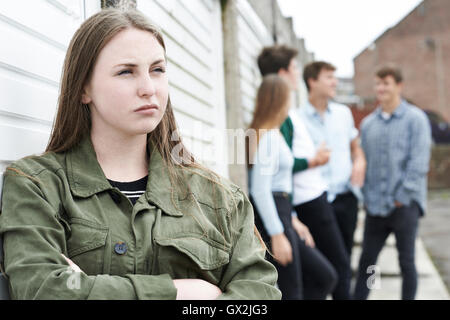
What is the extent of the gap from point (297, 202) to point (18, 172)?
9.88 ft

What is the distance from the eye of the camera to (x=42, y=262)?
1539 mm

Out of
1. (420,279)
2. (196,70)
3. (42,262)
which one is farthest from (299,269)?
(420,279)

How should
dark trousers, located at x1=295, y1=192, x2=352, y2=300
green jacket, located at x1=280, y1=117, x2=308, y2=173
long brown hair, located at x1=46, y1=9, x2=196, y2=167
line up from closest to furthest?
1. long brown hair, located at x1=46, y1=9, x2=196, y2=167
2. green jacket, located at x1=280, y1=117, x2=308, y2=173
3. dark trousers, located at x1=295, y1=192, x2=352, y2=300

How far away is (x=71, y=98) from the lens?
6.15 ft

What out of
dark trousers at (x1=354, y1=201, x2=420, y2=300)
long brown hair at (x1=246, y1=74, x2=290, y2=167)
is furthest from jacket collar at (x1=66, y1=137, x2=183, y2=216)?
dark trousers at (x1=354, y1=201, x2=420, y2=300)

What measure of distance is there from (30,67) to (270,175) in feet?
6.62

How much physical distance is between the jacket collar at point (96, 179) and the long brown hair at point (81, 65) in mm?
54

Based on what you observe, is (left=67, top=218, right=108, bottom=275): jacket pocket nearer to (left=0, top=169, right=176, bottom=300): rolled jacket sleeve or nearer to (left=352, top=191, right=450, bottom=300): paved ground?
(left=0, top=169, right=176, bottom=300): rolled jacket sleeve

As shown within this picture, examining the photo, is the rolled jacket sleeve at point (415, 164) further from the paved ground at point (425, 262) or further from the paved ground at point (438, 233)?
the paved ground at point (438, 233)

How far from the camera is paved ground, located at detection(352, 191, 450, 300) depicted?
587cm

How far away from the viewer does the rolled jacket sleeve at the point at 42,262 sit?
1.52 m

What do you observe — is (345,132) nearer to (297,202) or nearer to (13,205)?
(297,202)

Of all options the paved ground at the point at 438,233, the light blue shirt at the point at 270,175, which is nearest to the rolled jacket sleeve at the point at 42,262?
the light blue shirt at the point at 270,175

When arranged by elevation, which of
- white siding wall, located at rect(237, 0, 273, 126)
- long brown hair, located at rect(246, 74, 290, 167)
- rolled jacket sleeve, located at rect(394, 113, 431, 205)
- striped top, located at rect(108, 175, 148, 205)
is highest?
white siding wall, located at rect(237, 0, 273, 126)
